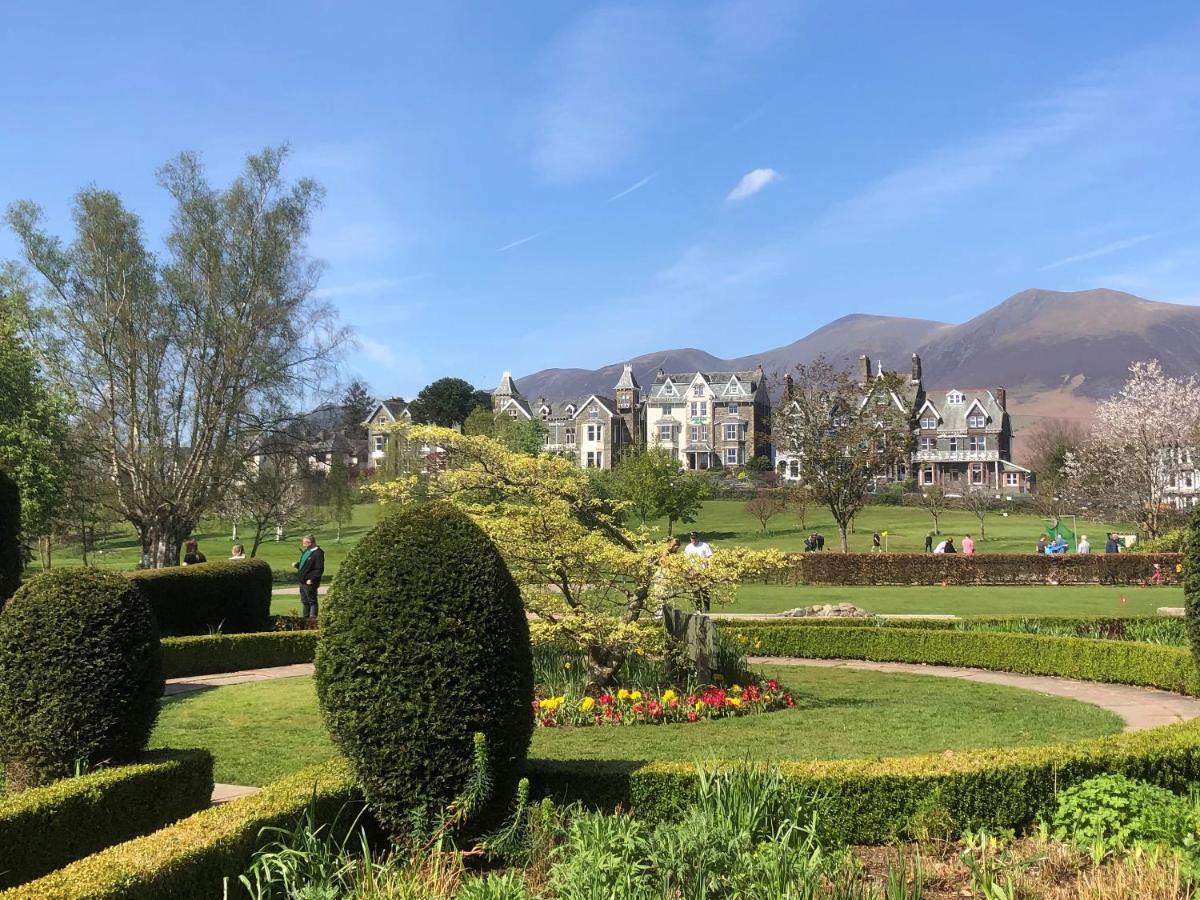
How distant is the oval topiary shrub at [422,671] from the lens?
5445 mm

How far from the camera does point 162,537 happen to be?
111 feet

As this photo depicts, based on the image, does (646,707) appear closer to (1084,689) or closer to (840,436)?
(1084,689)

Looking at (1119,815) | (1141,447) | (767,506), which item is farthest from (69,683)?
(767,506)

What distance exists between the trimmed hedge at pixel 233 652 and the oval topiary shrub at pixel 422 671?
10953mm

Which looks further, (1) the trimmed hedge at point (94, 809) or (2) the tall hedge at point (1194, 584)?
(2) the tall hedge at point (1194, 584)

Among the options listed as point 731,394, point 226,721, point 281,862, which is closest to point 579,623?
point 226,721

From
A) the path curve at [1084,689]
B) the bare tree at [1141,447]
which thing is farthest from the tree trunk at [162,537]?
the bare tree at [1141,447]

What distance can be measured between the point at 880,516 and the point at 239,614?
183 feet

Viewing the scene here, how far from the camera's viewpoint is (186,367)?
33.6m

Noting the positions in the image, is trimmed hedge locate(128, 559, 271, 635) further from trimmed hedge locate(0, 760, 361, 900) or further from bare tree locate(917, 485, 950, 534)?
bare tree locate(917, 485, 950, 534)

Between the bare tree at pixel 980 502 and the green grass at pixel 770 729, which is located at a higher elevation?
the green grass at pixel 770 729


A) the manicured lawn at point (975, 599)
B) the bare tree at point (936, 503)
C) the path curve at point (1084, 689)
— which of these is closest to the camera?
the path curve at point (1084, 689)

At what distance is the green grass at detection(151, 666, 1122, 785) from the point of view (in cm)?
923

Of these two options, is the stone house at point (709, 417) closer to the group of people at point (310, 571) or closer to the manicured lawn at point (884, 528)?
the manicured lawn at point (884, 528)
